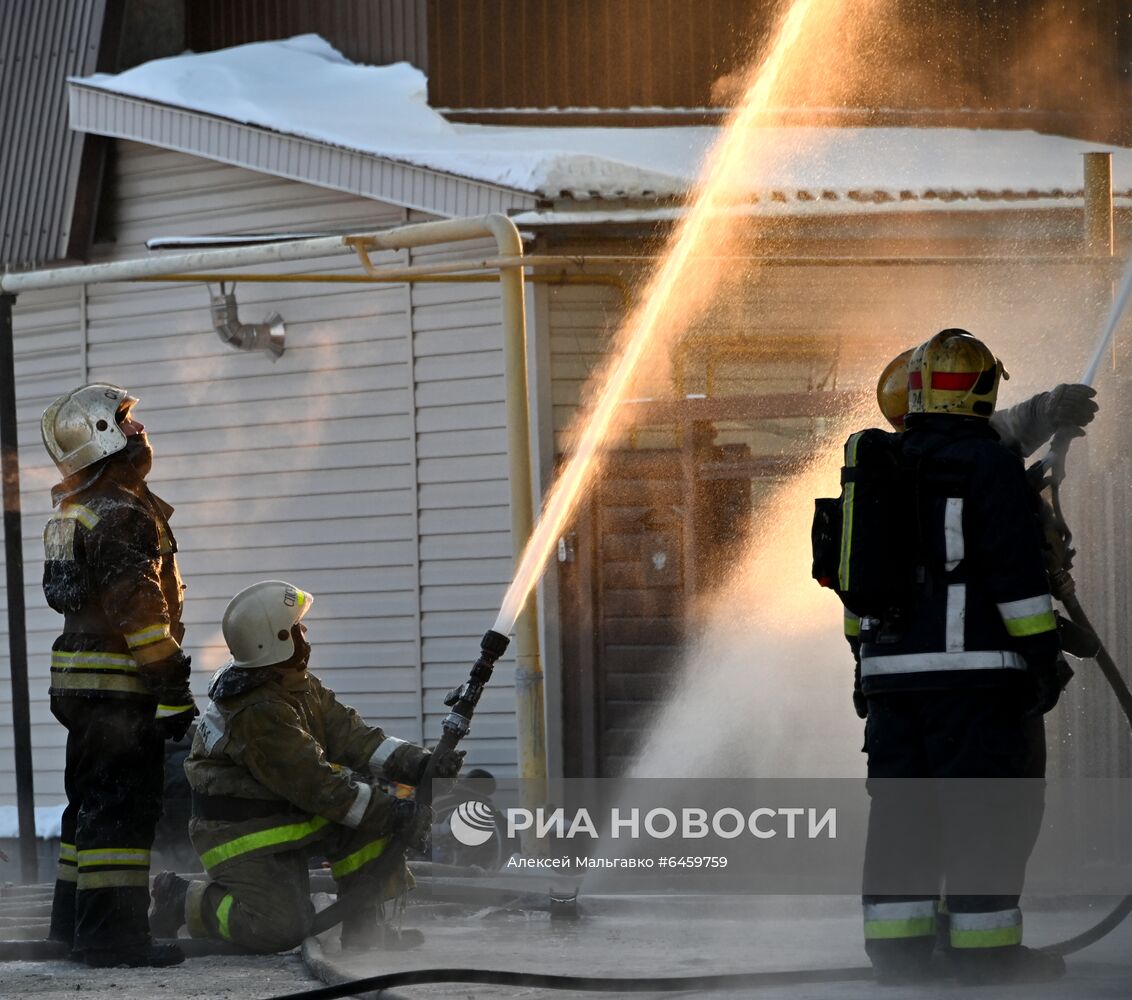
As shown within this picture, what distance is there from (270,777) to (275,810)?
0.17 m

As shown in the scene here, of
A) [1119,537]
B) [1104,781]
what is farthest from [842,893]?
[1119,537]

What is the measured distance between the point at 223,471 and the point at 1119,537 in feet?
18.8

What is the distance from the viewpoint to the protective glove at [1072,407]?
4918mm

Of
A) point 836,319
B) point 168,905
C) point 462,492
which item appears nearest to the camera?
point 168,905

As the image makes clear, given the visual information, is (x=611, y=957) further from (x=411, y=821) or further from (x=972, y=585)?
(x=972, y=585)

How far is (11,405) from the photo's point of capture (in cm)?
873

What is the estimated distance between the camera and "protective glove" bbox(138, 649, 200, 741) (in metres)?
5.61

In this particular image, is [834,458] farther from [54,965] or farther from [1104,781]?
[54,965]

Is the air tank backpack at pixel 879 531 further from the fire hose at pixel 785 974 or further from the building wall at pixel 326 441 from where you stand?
the building wall at pixel 326 441

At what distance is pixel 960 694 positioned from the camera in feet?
15.2

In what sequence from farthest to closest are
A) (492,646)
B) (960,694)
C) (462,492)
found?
(462,492), (492,646), (960,694)

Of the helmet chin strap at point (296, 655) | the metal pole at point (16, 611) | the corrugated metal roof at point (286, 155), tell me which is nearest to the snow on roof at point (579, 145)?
the corrugated metal roof at point (286, 155)

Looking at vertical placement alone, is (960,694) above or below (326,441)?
below

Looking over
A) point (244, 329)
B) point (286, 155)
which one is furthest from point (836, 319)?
point (244, 329)
